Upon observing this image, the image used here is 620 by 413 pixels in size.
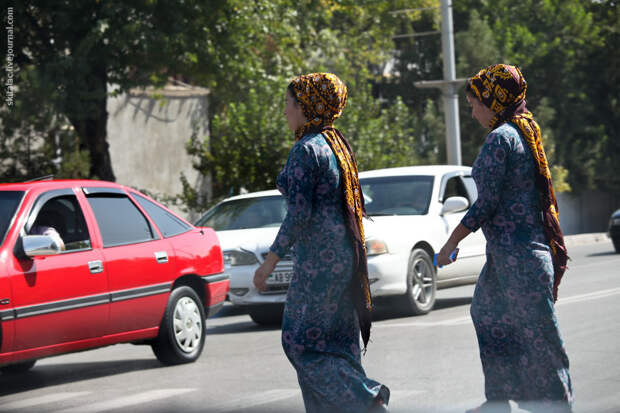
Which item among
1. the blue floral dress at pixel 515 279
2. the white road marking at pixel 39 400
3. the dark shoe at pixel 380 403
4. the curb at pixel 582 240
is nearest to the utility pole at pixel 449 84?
the curb at pixel 582 240

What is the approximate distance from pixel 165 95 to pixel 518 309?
23.7m

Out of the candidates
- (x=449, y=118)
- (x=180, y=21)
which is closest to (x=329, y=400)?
(x=180, y=21)

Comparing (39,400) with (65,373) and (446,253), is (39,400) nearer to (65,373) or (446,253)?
(65,373)

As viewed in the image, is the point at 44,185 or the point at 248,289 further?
the point at 248,289

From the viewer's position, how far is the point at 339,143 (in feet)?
17.2

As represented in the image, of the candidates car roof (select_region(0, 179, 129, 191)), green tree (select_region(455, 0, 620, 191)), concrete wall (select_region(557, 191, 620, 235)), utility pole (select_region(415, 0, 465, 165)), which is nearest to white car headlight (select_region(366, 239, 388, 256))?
car roof (select_region(0, 179, 129, 191))

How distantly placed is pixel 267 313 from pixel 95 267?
4070mm

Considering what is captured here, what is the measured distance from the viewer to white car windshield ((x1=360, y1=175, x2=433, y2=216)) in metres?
12.3

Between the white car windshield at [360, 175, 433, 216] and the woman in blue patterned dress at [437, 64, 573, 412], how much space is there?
22.5 feet

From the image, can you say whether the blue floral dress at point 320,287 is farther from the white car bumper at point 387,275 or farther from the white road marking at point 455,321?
the white car bumper at point 387,275

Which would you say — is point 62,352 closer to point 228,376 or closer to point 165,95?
point 228,376

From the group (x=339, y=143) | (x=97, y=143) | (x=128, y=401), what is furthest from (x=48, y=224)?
(x=97, y=143)

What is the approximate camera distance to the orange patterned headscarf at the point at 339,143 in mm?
5160

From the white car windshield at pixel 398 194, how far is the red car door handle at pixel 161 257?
12.9ft
